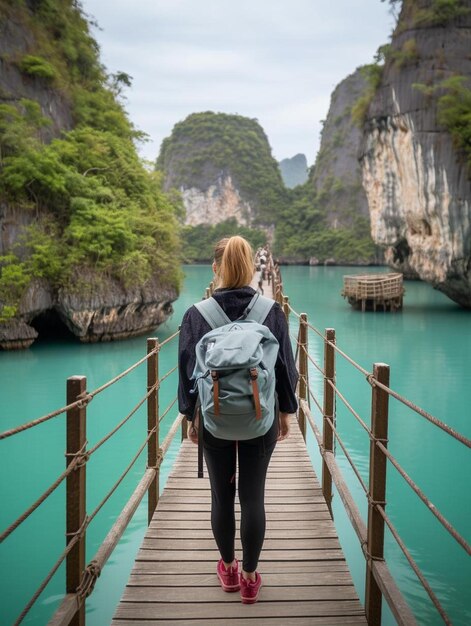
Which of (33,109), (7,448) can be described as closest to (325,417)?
(7,448)

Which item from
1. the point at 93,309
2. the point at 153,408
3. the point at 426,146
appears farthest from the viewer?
A: the point at 426,146

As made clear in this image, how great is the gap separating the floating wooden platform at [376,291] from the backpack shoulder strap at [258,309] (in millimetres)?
21170

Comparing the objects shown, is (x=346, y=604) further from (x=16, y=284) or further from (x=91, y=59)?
(x=91, y=59)

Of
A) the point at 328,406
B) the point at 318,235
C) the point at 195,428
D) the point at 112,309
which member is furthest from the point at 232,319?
the point at 318,235

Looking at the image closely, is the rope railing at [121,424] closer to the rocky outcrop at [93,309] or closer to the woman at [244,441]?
the woman at [244,441]

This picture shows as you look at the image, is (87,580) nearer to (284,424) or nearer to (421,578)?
(284,424)

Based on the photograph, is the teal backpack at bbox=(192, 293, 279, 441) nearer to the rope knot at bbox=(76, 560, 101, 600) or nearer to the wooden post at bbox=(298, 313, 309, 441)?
the rope knot at bbox=(76, 560, 101, 600)

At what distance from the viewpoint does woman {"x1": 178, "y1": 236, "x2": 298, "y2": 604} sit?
1.88 m

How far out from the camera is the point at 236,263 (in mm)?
1896

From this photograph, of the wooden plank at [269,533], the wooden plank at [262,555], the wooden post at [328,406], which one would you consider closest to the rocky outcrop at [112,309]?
the wooden post at [328,406]

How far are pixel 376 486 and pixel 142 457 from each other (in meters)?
5.81

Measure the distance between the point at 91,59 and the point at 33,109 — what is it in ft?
19.4

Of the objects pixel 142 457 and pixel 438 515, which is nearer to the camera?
pixel 438 515

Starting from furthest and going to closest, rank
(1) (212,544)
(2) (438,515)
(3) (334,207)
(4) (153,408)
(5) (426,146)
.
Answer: (3) (334,207)
(5) (426,146)
(4) (153,408)
(1) (212,544)
(2) (438,515)
